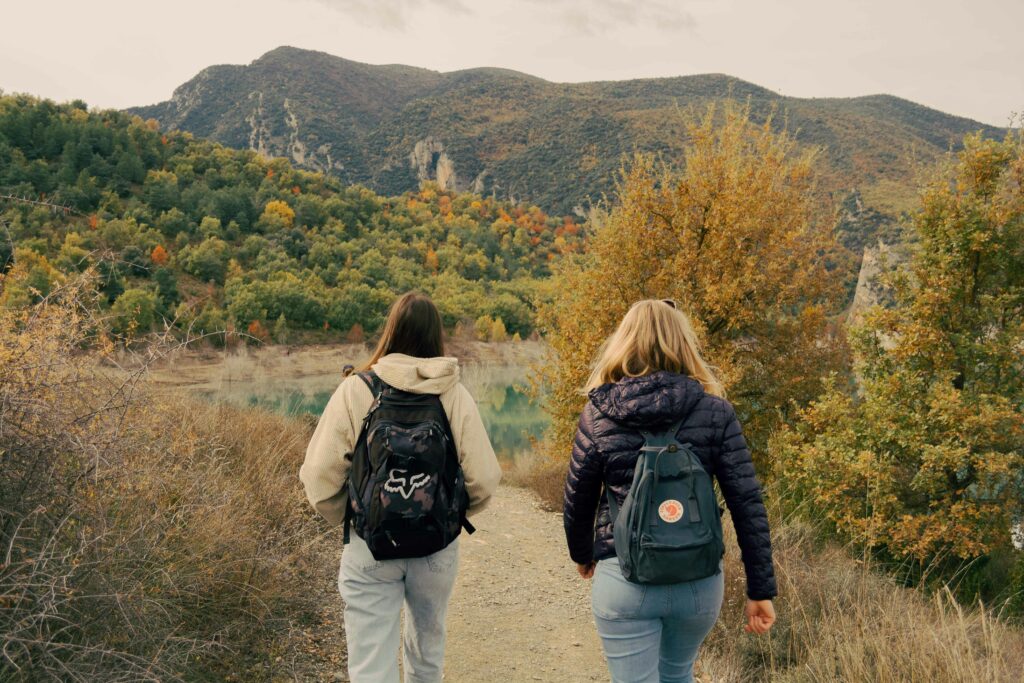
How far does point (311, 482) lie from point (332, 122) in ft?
377

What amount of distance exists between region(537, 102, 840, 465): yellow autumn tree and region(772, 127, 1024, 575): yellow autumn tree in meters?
2.20

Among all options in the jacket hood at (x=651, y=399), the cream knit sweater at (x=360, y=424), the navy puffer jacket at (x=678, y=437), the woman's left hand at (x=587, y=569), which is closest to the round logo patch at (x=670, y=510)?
the navy puffer jacket at (x=678, y=437)

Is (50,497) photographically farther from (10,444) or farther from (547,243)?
(547,243)

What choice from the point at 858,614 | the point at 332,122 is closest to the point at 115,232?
the point at 858,614

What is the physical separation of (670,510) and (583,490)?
325 mm

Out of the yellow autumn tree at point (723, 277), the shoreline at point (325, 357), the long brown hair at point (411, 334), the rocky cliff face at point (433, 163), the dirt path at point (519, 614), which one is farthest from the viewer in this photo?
the rocky cliff face at point (433, 163)

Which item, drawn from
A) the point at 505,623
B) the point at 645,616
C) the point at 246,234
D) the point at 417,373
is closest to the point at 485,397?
the point at 246,234

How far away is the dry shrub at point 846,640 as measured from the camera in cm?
322

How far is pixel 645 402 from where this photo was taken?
203cm

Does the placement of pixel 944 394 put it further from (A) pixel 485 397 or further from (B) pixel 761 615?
(A) pixel 485 397

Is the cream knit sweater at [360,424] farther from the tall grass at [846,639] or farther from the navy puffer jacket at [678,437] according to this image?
the tall grass at [846,639]

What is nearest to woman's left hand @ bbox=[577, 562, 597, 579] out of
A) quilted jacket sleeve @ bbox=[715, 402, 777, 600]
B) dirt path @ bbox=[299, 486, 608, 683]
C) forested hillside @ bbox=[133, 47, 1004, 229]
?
quilted jacket sleeve @ bbox=[715, 402, 777, 600]

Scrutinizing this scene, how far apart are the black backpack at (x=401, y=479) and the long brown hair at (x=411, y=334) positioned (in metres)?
0.19

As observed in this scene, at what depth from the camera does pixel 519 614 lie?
5285 millimetres
